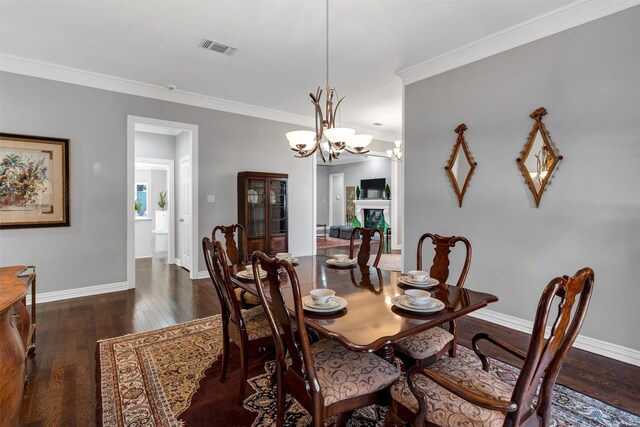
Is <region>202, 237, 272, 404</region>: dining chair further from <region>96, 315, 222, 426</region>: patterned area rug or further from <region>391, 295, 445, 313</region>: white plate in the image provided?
<region>391, 295, 445, 313</region>: white plate

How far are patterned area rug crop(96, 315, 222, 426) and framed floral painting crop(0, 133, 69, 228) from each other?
2.11 metres

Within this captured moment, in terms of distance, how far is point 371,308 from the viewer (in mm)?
1678

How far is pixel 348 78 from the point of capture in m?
4.27

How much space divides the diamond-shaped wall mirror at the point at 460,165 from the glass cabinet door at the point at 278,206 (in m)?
2.94

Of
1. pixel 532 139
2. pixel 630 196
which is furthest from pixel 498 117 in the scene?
pixel 630 196

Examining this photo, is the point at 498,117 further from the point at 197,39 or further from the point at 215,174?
the point at 215,174

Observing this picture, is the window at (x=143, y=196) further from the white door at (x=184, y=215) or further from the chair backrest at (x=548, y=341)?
the chair backrest at (x=548, y=341)

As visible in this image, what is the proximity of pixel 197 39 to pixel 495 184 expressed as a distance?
3.37 meters

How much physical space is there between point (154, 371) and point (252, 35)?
3.07m

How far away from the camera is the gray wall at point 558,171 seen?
2574 millimetres

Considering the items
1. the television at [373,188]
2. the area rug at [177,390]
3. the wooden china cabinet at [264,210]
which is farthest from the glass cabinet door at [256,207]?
the television at [373,188]

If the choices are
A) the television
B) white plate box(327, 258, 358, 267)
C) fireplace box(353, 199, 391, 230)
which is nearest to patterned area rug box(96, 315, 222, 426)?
white plate box(327, 258, 358, 267)

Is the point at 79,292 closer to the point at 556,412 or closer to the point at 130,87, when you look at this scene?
the point at 130,87

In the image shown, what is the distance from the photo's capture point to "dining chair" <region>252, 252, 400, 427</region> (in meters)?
1.36
